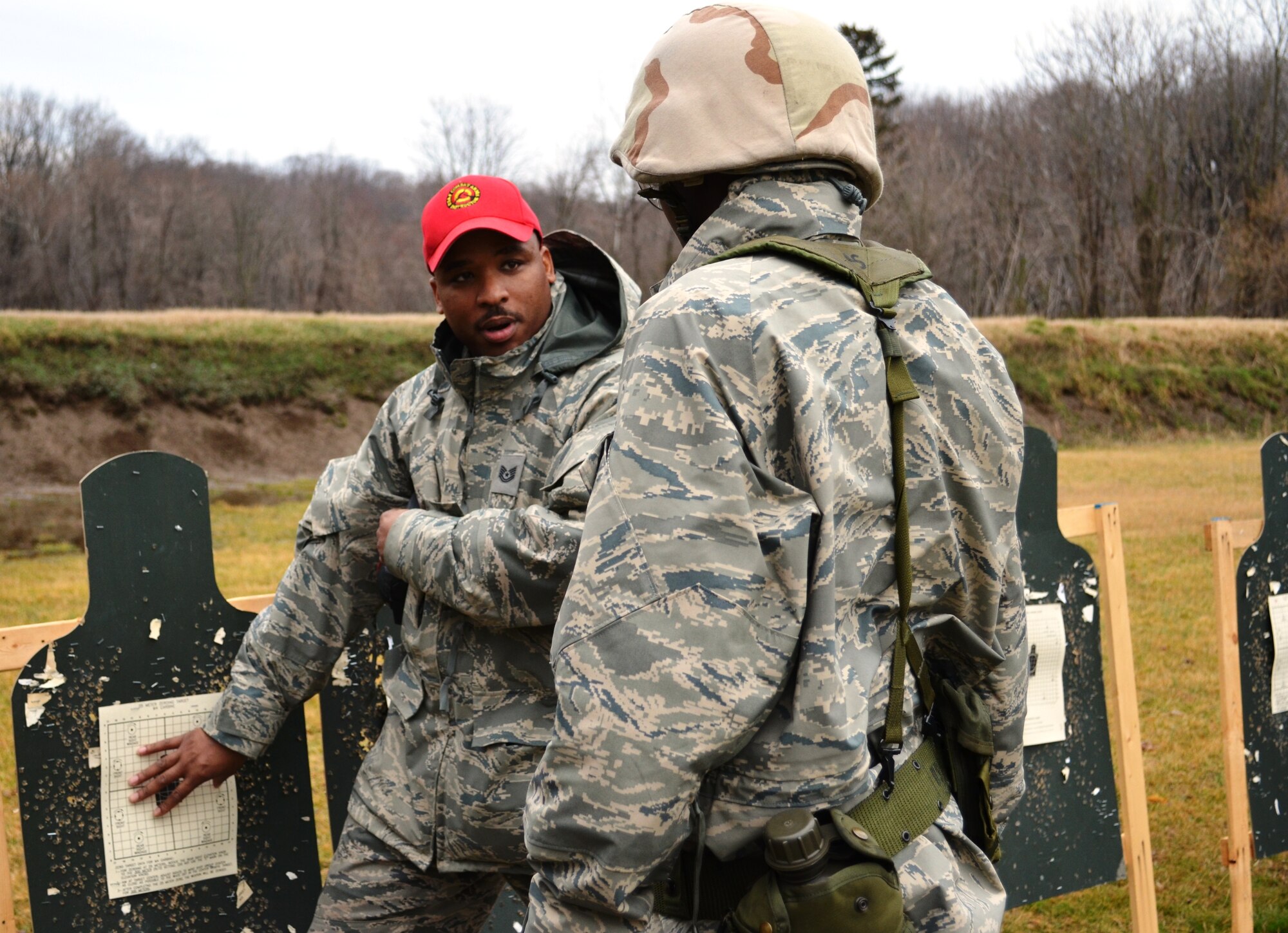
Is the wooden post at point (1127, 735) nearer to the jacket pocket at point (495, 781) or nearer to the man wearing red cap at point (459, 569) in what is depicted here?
→ the man wearing red cap at point (459, 569)

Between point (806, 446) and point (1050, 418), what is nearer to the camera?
point (806, 446)

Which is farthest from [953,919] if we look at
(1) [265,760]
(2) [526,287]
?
(1) [265,760]

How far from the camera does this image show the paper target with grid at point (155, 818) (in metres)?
2.58

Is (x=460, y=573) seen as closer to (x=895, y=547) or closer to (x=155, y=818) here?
(x=895, y=547)

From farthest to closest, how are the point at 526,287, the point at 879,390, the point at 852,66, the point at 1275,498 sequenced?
1. the point at 1275,498
2. the point at 526,287
3. the point at 852,66
4. the point at 879,390

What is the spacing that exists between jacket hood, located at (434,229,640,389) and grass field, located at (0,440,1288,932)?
274cm

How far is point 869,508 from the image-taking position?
1.42m

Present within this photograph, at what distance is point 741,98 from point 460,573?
1.00 m

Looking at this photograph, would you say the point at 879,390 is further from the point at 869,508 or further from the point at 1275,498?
the point at 1275,498

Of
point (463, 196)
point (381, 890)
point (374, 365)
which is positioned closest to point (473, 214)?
point (463, 196)

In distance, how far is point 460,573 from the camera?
2043mm

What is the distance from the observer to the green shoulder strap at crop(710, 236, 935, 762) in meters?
1.43

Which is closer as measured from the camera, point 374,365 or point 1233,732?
point 1233,732

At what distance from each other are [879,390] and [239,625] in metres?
1.94
